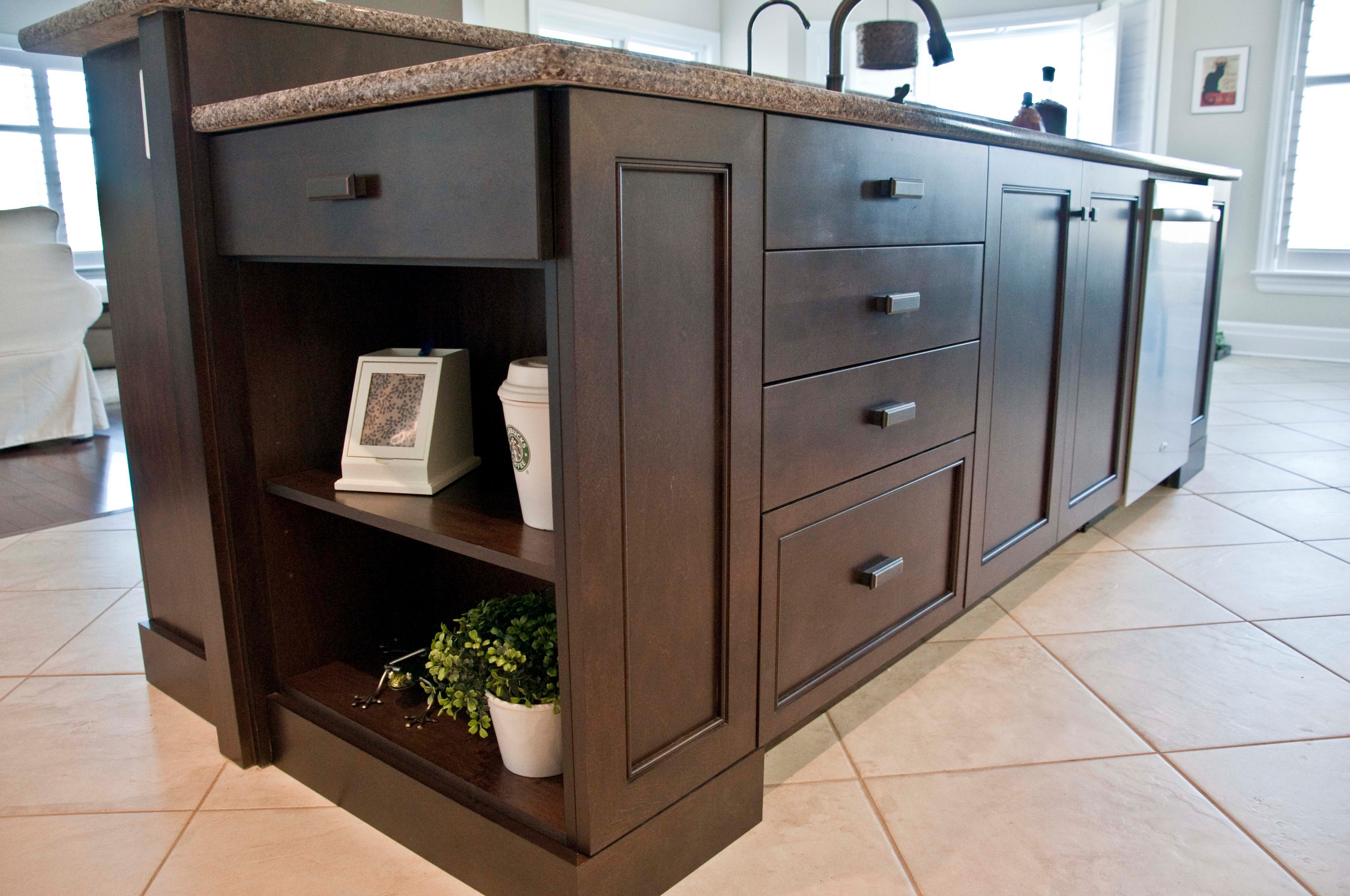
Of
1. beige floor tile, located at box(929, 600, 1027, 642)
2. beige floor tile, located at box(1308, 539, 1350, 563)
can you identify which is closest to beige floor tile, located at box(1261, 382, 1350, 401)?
beige floor tile, located at box(1308, 539, 1350, 563)

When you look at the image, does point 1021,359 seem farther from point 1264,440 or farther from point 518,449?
point 1264,440

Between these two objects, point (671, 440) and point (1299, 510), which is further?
point (1299, 510)

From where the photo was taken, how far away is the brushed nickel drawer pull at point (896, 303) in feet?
4.33

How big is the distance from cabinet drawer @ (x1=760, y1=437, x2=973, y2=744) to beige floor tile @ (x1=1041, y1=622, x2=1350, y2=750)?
0.31 m

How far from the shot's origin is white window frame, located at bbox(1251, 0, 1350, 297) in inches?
211

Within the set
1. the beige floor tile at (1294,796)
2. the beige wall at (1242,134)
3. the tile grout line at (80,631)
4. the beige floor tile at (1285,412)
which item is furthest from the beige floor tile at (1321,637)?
the beige wall at (1242,134)

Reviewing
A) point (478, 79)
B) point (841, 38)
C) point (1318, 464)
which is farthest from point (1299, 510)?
point (478, 79)

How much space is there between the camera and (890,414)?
1.35 metres

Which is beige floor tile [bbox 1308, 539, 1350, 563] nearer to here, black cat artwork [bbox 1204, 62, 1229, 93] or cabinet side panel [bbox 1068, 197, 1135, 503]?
cabinet side panel [bbox 1068, 197, 1135, 503]

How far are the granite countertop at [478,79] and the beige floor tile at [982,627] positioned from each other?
35.4 inches

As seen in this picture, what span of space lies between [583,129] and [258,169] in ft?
1.84

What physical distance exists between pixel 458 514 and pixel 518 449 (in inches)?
5.8

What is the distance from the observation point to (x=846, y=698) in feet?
5.31

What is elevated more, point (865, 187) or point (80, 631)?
point (865, 187)
